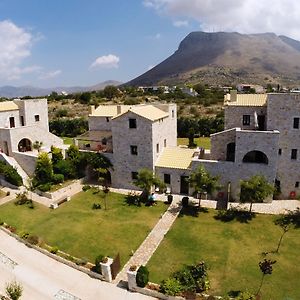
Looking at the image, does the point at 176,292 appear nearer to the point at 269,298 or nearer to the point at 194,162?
the point at 269,298

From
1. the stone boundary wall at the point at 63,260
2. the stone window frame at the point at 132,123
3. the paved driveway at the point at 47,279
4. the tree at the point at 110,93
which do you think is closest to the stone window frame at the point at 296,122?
the stone window frame at the point at 132,123

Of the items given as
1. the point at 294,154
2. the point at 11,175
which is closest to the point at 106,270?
the point at 11,175

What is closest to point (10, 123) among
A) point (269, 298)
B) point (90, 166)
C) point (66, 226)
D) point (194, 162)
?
point (90, 166)

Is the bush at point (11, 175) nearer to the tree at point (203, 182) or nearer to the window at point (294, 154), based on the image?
the tree at point (203, 182)

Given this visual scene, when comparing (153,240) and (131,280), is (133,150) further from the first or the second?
(131,280)

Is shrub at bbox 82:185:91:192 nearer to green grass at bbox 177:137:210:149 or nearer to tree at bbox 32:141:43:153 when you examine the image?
tree at bbox 32:141:43:153
